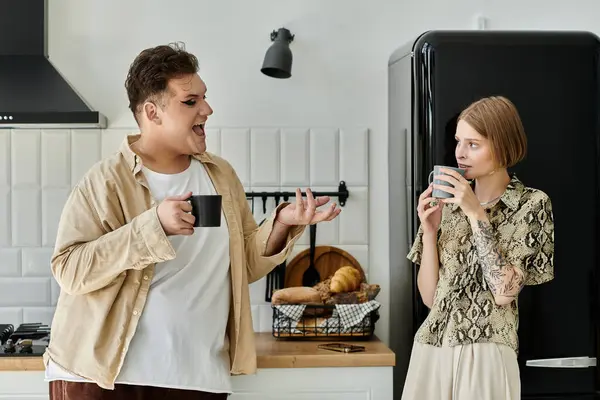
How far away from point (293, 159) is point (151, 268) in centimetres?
108

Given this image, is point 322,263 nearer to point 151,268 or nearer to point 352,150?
point 352,150

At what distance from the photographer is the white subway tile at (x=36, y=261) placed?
2930 millimetres

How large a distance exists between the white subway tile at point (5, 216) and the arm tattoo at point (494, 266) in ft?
5.73

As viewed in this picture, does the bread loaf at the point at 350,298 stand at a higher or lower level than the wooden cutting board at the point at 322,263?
lower

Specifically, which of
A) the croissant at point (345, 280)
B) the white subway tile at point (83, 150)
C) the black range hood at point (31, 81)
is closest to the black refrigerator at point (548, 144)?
the croissant at point (345, 280)

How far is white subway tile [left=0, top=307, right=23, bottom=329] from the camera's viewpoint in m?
2.92

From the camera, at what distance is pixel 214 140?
295 cm

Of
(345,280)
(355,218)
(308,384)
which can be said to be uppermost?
(355,218)

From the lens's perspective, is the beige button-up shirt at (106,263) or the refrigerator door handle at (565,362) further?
the refrigerator door handle at (565,362)

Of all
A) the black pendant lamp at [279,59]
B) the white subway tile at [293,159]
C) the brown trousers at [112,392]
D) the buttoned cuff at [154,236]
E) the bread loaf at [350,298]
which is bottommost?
the brown trousers at [112,392]

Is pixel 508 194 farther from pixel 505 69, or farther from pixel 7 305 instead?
pixel 7 305

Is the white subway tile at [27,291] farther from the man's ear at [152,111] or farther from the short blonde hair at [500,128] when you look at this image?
the short blonde hair at [500,128]

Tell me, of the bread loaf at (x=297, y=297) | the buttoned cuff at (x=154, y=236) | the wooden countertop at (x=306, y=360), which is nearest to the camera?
the buttoned cuff at (x=154, y=236)

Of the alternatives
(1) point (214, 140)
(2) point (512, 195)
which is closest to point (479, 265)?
(2) point (512, 195)
